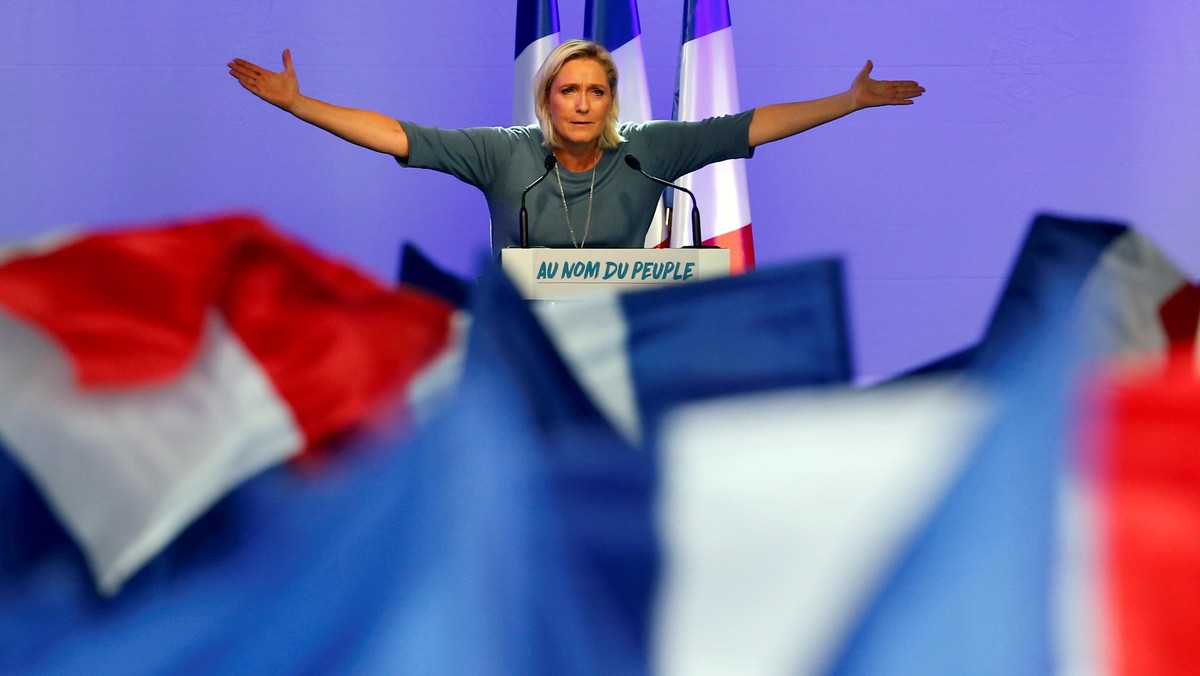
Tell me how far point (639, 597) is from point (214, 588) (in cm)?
20

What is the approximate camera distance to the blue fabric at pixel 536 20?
3883 mm

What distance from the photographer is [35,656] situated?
1.77 feet

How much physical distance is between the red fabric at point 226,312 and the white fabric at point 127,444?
0.01 meters

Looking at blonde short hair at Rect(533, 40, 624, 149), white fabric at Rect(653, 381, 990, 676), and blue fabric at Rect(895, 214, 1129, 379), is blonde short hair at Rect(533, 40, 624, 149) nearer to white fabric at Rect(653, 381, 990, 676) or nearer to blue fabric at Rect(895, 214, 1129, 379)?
blue fabric at Rect(895, 214, 1129, 379)

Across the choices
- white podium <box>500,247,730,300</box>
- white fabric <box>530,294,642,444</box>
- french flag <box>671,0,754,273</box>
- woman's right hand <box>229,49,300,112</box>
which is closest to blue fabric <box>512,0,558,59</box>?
french flag <box>671,0,754,273</box>

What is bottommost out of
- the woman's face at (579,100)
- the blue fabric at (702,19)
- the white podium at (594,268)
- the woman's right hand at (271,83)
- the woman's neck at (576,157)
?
the white podium at (594,268)

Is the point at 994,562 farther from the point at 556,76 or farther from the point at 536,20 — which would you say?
the point at 536,20

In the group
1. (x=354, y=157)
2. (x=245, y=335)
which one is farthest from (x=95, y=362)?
(x=354, y=157)

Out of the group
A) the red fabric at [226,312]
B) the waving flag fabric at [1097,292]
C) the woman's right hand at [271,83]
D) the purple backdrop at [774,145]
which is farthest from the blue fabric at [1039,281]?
the purple backdrop at [774,145]

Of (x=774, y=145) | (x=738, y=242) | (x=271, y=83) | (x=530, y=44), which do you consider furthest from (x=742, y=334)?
(x=774, y=145)

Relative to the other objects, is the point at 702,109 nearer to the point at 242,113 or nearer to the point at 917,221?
the point at 917,221

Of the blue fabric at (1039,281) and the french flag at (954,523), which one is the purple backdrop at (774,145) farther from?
the french flag at (954,523)

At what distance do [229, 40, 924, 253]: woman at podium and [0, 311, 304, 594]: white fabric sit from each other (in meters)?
1.94

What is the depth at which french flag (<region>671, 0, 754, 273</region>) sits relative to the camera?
3861 mm
